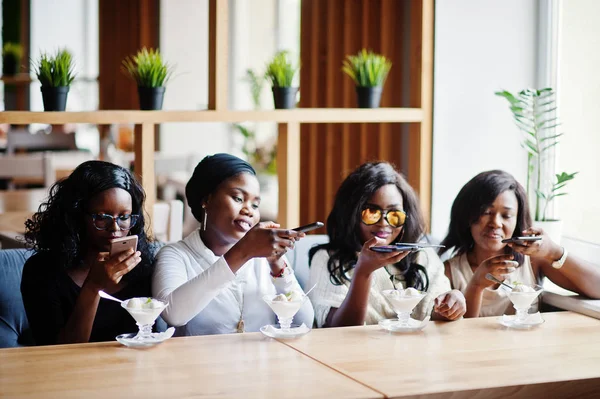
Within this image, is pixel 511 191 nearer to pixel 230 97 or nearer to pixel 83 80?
pixel 230 97

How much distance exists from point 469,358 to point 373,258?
0.49m

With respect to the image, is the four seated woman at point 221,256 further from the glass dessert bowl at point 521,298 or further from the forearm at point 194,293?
the glass dessert bowl at point 521,298

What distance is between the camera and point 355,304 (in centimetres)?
290

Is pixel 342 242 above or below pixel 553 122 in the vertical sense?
below

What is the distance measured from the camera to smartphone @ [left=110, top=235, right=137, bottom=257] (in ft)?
8.46

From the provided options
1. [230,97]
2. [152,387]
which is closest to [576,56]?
[152,387]

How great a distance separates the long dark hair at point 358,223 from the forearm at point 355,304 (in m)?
0.15

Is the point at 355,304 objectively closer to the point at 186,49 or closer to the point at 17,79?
the point at 186,49

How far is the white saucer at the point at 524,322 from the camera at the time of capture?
111 inches

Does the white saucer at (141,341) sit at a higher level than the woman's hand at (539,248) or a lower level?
lower

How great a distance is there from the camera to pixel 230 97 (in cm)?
→ 861

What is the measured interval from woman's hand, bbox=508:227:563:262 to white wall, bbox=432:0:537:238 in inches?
44.5

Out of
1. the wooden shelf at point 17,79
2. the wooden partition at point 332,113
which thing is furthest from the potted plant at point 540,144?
the wooden shelf at point 17,79

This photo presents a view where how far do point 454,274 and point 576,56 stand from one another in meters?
1.37
